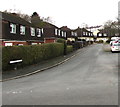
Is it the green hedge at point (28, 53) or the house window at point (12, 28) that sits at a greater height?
the house window at point (12, 28)

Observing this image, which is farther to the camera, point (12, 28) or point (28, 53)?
point (12, 28)

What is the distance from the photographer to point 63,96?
7.10m

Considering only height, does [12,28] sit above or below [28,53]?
above

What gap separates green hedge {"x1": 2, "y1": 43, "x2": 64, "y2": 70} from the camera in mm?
14953

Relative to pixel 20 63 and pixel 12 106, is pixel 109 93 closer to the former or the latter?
pixel 12 106

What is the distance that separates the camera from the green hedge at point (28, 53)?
14953 mm

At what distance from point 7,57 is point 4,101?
848cm

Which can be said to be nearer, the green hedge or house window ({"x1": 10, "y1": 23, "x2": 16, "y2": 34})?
the green hedge

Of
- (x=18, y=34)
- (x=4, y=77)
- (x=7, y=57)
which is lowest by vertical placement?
(x=4, y=77)

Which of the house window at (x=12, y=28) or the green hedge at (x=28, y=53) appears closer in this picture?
the green hedge at (x=28, y=53)

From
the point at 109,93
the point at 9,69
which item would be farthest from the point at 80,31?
the point at 109,93

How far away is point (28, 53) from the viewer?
1767cm

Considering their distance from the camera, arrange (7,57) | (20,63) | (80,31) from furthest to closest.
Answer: (80,31)
(20,63)
(7,57)

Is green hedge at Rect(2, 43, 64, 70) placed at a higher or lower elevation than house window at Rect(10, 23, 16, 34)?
lower
